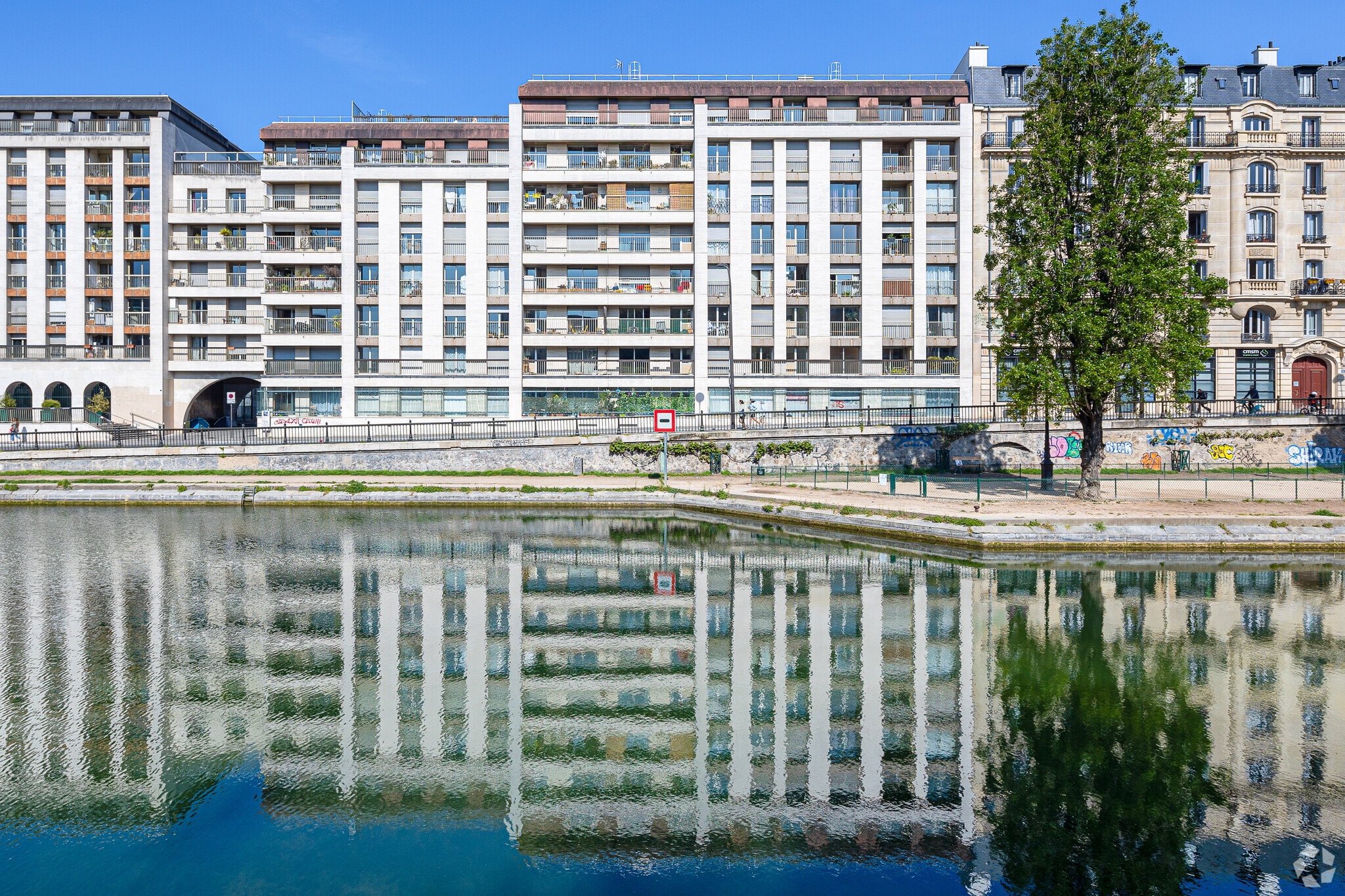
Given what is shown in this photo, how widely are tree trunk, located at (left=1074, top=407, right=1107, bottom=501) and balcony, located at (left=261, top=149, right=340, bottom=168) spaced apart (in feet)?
163

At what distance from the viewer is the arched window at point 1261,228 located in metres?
50.9

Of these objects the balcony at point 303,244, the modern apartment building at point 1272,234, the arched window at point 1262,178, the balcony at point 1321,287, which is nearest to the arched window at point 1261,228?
the modern apartment building at point 1272,234

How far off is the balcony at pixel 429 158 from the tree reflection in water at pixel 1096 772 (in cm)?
5064

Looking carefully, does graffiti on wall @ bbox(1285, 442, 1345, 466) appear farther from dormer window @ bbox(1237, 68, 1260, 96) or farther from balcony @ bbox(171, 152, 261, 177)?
balcony @ bbox(171, 152, 261, 177)

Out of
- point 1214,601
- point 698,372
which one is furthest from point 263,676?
point 698,372

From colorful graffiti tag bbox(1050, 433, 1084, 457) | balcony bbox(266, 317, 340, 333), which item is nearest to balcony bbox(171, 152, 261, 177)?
balcony bbox(266, 317, 340, 333)

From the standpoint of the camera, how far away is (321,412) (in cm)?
5466

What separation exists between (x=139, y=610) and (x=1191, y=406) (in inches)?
1900

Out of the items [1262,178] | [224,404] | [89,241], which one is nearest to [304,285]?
[224,404]

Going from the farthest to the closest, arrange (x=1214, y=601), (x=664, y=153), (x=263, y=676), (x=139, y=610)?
(x=664, y=153) → (x=1214, y=601) → (x=139, y=610) → (x=263, y=676)

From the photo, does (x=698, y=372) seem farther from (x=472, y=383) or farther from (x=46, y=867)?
(x=46, y=867)

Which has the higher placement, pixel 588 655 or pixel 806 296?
pixel 806 296

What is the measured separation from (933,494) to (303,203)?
4702 cm

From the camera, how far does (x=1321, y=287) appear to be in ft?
165
